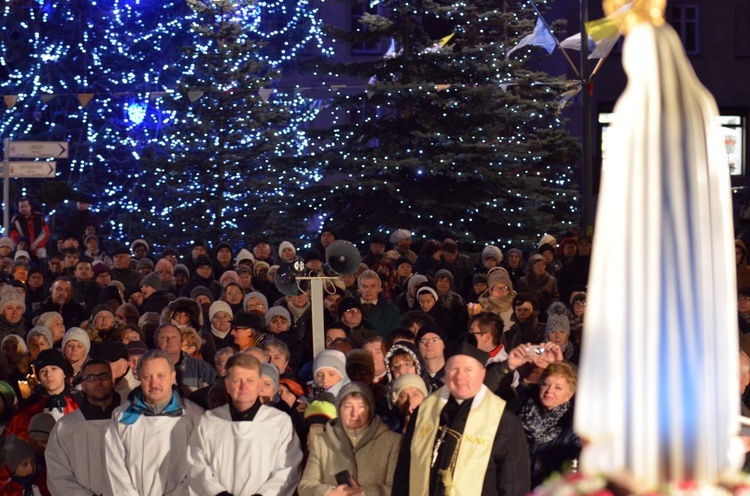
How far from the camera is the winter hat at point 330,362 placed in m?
10.4

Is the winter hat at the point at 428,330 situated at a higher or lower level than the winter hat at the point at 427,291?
lower

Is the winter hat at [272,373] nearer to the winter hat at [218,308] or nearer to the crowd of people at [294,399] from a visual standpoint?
the crowd of people at [294,399]

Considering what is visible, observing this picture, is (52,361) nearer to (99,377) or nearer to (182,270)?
(99,377)

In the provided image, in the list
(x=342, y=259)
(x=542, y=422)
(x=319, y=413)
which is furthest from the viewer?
(x=342, y=259)

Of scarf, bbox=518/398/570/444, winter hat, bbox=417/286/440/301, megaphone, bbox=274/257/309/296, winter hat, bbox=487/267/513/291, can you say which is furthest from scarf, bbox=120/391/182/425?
winter hat, bbox=487/267/513/291

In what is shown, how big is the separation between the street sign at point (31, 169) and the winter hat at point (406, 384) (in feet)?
45.6

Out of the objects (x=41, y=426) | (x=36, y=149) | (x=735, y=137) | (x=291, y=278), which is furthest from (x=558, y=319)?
(x=735, y=137)

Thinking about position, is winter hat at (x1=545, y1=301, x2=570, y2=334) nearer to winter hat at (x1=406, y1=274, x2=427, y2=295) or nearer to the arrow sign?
winter hat at (x1=406, y1=274, x2=427, y2=295)

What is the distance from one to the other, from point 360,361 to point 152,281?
717 centimetres

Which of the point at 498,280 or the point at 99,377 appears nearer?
the point at 99,377

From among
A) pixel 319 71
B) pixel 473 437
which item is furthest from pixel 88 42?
pixel 473 437

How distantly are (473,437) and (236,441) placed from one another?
1762 millimetres

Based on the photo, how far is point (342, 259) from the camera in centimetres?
1277

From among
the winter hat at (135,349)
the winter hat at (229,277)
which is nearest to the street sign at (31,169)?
the winter hat at (229,277)
